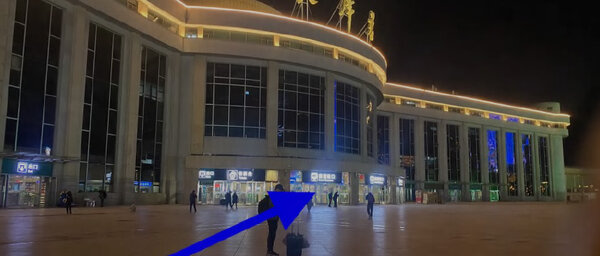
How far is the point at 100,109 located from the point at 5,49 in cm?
981

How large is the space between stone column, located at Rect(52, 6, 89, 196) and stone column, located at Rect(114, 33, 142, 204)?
5.00 meters

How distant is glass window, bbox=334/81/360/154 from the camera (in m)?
57.8

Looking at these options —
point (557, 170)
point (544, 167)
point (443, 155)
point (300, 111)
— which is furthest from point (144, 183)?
point (557, 170)

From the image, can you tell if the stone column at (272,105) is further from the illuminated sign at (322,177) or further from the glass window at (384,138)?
the glass window at (384,138)

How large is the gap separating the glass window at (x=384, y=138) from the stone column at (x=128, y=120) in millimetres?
45943

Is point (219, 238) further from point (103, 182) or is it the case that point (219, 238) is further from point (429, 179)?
point (429, 179)

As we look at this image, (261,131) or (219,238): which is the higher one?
(261,131)

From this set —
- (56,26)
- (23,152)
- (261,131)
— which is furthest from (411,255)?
(261,131)

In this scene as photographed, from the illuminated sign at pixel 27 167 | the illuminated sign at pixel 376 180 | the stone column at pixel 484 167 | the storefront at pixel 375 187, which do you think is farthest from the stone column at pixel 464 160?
the illuminated sign at pixel 27 167

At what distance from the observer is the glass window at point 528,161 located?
99988 millimetres

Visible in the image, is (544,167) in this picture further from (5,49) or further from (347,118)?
(5,49)

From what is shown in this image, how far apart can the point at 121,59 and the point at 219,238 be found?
108 ft

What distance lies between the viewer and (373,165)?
59375 mm

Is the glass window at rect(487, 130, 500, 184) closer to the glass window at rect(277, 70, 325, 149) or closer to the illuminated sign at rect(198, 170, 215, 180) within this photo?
the glass window at rect(277, 70, 325, 149)
